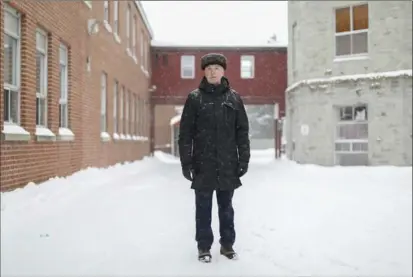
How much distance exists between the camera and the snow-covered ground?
3.58m

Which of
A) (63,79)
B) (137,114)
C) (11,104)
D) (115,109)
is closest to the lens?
(11,104)

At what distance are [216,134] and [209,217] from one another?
3.80ft

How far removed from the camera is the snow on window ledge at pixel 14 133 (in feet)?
23.3

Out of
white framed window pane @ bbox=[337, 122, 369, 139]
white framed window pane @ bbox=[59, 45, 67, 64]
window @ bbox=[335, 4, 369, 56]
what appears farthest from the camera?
white framed window pane @ bbox=[337, 122, 369, 139]

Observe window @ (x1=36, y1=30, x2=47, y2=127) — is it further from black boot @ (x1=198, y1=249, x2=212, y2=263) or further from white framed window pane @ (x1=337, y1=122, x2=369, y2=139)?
white framed window pane @ (x1=337, y1=122, x2=369, y2=139)

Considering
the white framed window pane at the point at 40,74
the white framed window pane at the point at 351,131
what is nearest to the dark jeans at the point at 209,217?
the white framed window pane at the point at 40,74

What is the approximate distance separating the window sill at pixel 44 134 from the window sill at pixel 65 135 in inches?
47.0

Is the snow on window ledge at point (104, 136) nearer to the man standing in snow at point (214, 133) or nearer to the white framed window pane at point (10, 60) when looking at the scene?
the white framed window pane at point (10, 60)

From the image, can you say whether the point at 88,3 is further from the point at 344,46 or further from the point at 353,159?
the point at 353,159

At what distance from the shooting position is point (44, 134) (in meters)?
8.60

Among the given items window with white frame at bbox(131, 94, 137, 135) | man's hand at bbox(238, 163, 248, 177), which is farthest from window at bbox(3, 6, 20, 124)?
window with white frame at bbox(131, 94, 137, 135)

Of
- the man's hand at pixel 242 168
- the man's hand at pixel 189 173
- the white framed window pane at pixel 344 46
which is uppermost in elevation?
the white framed window pane at pixel 344 46

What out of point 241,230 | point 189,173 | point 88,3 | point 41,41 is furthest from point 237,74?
point 88,3

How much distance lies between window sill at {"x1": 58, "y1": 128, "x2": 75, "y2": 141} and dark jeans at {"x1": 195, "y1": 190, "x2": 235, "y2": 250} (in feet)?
25.9
